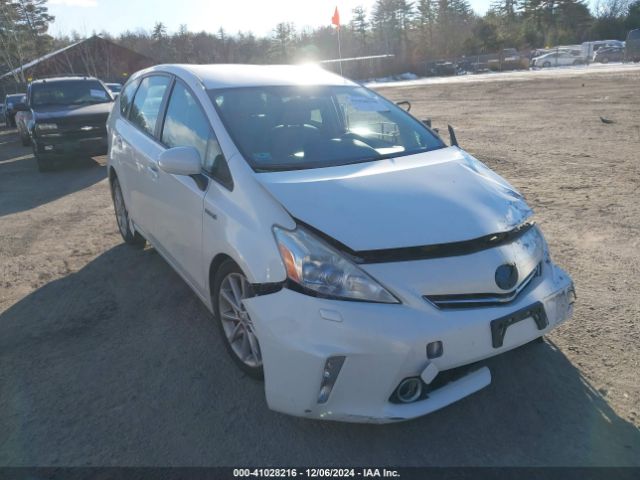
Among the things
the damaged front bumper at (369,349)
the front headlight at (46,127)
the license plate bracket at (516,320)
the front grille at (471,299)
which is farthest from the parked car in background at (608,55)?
the damaged front bumper at (369,349)

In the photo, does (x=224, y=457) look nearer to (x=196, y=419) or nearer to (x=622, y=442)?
(x=196, y=419)

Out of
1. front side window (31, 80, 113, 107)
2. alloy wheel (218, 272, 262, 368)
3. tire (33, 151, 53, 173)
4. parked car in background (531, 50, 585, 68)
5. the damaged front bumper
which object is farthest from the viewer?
parked car in background (531, 50, 585, 68)

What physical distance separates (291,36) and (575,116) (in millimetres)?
64543

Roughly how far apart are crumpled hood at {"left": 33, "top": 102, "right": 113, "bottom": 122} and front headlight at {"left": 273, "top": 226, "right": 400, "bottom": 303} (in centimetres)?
941

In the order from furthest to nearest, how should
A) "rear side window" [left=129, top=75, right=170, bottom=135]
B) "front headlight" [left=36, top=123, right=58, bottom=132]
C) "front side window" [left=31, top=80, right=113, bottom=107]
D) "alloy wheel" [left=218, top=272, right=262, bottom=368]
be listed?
1. "front side window" [left=31, top=80, right=113, bottom=107]
2. "front headlight" [left=36, top=123, right=58, bottom=132]
3. "rear side window" [left=129, top=75, right=170, bottom=135]
4. "alloy wheel" [left=218, top=272, right=262, bottom=368]

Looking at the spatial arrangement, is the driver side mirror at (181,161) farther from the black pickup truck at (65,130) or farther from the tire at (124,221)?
Result: the black pickup truck at (65,130)

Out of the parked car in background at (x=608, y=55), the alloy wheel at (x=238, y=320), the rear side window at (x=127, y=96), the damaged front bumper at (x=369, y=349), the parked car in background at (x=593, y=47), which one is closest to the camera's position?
the damaged front bumper at (x=369, y=349)

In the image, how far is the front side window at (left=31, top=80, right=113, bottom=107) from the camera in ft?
37.4

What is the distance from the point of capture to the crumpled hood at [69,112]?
33.9ft

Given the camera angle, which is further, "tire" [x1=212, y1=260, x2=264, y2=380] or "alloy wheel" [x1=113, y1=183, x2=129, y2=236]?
"alloy wheel" [x1=113, y1=183, x2=129, y2=236]

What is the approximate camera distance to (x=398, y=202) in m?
2.69

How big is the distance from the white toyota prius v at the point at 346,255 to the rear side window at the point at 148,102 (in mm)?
606

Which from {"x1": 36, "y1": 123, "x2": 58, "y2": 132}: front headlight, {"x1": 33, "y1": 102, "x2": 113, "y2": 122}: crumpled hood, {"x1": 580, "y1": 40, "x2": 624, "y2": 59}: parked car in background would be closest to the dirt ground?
{"x1": 36, "y1": 123, "x2": 58, "y2": 132}: front headlight

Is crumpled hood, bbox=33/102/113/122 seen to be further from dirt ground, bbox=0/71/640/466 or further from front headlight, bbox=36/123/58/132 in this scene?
dirt ground, bbox=0/71/640/466
